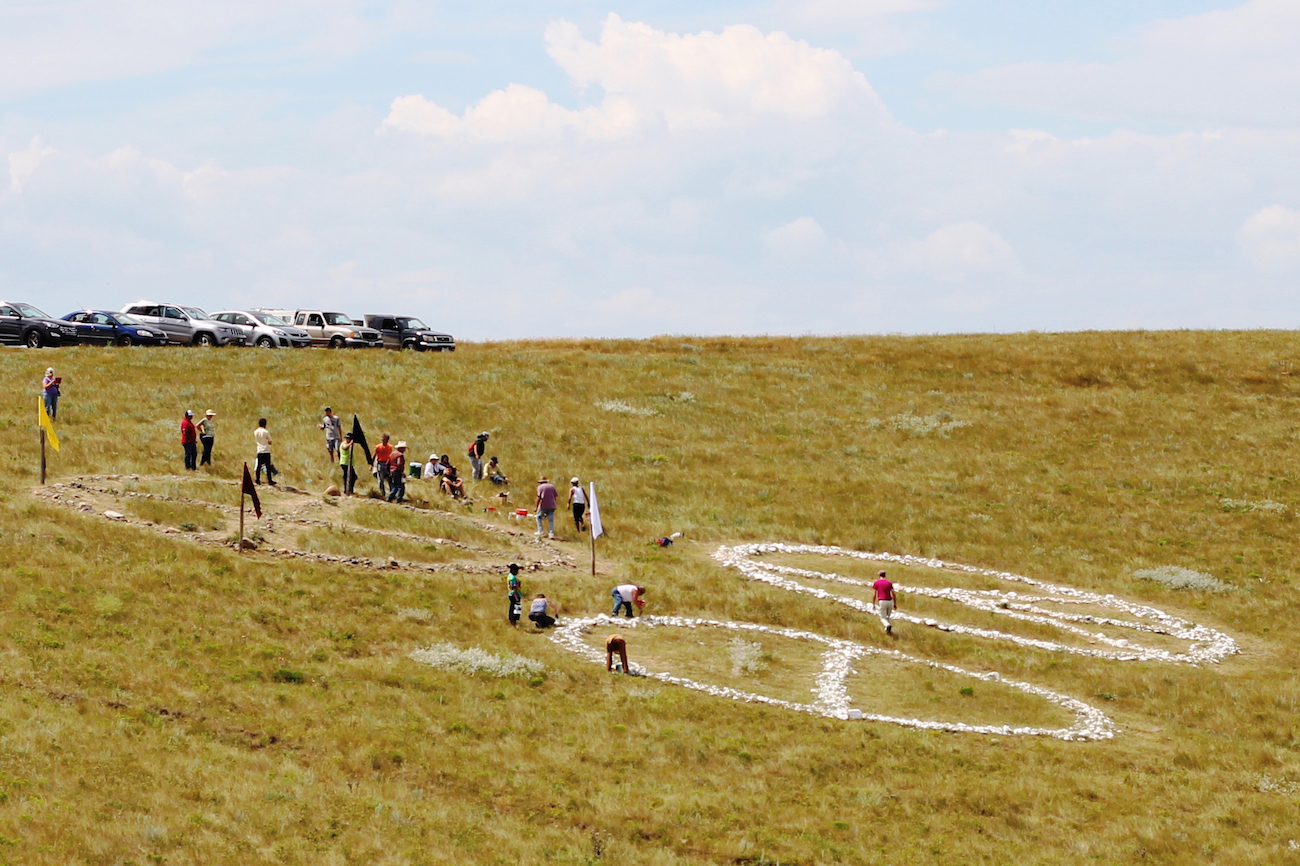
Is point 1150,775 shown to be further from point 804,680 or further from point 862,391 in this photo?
point 862,391

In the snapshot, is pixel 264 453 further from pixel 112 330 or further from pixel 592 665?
pixel 112 330

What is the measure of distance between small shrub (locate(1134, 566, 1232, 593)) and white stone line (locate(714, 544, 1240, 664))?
2.55m

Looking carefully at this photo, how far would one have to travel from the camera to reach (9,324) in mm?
57906

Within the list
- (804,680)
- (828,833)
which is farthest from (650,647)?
(828,833)

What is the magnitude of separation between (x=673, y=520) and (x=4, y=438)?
2301 cm

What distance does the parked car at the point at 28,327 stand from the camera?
58.0 m

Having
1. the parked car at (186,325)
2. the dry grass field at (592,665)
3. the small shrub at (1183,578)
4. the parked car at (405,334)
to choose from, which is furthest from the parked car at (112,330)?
the small shrub at (1183,578)

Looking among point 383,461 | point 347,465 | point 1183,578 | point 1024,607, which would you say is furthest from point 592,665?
point 1183,578

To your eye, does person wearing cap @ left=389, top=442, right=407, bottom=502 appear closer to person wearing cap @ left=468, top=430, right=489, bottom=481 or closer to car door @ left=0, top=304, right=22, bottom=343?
person wearing cap @ left=468, top=430, right=489, bottom=481

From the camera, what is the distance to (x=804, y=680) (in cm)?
2638

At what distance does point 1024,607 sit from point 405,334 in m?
43.9

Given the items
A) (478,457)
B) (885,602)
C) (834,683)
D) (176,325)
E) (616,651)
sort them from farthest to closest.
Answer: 1. (176,325)
2. (478,457)
3. (885,602)
4. (834,683)
5. (616,651)

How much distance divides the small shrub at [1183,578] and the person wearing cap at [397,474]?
2473 centimetres

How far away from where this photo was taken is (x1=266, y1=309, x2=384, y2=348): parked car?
66.5 metres
